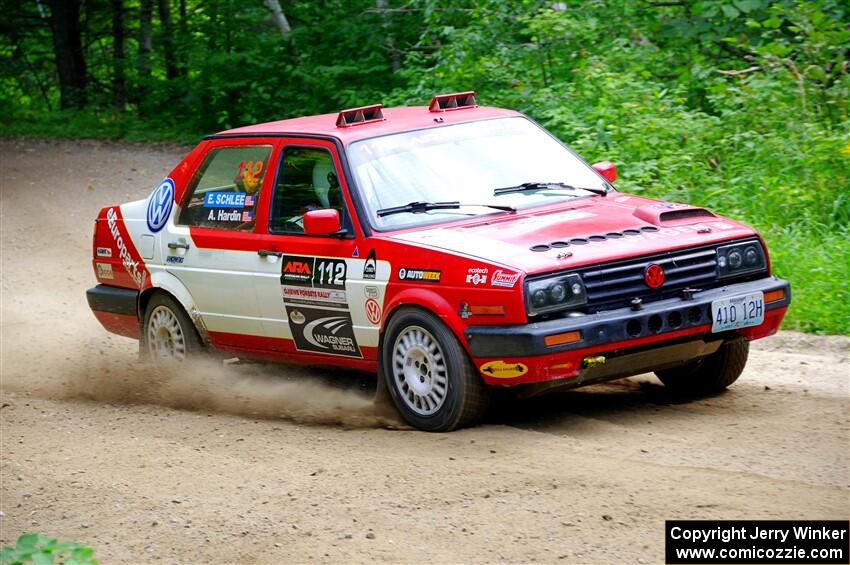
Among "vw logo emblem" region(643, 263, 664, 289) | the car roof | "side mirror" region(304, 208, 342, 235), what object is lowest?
"vw logo emblem" region(643, 263, 664, 289)

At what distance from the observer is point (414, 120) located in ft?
25.2

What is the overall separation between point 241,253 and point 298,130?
83 centimetres

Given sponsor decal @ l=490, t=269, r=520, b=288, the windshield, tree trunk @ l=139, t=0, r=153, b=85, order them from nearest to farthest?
sponsor decal @ l=490, t=269, r=520, b=288, the windshield, tree trunk @ l=139, t=0, r=153, b=85

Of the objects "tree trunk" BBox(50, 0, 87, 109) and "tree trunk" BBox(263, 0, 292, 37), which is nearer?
"tree trunk" BBox(263, 0, 292, 37)

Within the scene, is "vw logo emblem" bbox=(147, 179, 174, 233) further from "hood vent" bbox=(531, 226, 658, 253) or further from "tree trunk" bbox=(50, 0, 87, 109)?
"tree trunk" bbox=(50, 0, 87, 109)

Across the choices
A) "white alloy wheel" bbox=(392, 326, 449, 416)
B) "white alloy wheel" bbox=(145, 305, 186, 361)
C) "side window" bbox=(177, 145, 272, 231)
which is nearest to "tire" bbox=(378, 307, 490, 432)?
"white alloy wheel" bbox=(392, 326, 449, 416)

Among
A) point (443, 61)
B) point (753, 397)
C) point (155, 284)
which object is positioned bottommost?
point (753, 397)

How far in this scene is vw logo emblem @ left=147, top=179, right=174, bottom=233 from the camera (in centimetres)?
862

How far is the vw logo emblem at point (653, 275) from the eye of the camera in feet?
20.7

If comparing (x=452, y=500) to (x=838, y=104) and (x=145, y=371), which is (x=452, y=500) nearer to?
(x=145, y=371)

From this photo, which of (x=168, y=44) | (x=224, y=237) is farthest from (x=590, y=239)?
(x=168, y=44)

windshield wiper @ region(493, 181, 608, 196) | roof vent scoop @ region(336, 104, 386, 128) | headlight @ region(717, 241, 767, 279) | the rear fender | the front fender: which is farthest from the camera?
the rear fender

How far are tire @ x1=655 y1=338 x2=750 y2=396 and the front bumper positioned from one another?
58 cm

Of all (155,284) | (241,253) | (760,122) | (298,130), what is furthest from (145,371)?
(760,122)
